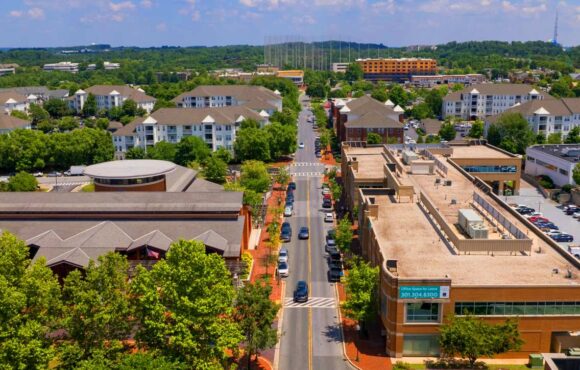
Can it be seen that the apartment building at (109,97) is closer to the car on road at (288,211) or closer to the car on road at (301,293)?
the car on road at (288,211)

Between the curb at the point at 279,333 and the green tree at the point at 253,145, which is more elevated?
the green tree at the point at 253,145

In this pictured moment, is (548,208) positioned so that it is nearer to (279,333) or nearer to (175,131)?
(279,333)

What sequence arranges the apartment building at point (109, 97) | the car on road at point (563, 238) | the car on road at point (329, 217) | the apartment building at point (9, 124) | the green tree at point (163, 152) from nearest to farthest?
the car on road at point (563, 238) < the car on road at point (329, 217) < the green tree at point (163, 152) < the apartment building at point (9, 124) < the apartment building at point (109, 97)

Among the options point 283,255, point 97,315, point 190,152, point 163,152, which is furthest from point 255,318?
point 163,152

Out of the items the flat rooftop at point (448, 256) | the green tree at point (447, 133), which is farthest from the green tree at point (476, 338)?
the green tree at point (447, 133)

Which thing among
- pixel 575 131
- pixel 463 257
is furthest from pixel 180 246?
pixel 575 131

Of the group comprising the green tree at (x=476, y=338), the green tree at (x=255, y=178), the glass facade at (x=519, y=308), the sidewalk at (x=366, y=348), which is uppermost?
the green tree at (x=255, y=178)

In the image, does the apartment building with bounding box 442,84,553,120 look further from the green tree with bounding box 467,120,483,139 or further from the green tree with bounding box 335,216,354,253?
the green tree with bounding box 335,216,354,253
